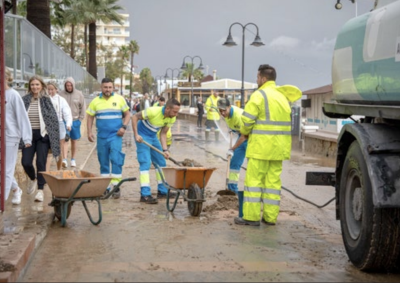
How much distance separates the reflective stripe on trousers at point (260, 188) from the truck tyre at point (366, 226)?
208cm

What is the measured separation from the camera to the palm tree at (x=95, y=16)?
2096 inches

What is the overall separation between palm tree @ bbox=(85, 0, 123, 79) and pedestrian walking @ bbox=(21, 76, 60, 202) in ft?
138

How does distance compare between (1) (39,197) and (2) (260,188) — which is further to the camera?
(1) (39,197)

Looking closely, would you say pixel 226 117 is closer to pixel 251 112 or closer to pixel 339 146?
pixel 251 112

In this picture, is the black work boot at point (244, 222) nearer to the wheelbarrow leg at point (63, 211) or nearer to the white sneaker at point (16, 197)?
the wheelbarrow leg at point (63, 211)

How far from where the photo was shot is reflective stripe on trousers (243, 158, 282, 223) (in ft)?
29.3

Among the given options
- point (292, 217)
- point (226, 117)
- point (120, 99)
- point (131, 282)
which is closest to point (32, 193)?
point (120, 99)

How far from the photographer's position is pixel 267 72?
368 inches

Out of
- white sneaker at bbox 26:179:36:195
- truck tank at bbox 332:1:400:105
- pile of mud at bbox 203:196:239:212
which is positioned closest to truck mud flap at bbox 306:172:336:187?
truck tank at bbox 332:1:400:105

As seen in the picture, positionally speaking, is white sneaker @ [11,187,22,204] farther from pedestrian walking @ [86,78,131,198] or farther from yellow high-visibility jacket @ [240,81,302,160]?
yellow high-visibility jacket @ [240,81,302,160]

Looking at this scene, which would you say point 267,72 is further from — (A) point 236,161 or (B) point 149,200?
(B) point 149,200

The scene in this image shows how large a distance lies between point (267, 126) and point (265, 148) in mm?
278

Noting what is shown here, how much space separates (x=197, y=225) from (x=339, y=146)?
2453 mm

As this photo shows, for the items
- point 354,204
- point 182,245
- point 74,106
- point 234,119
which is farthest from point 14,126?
point 74,106
